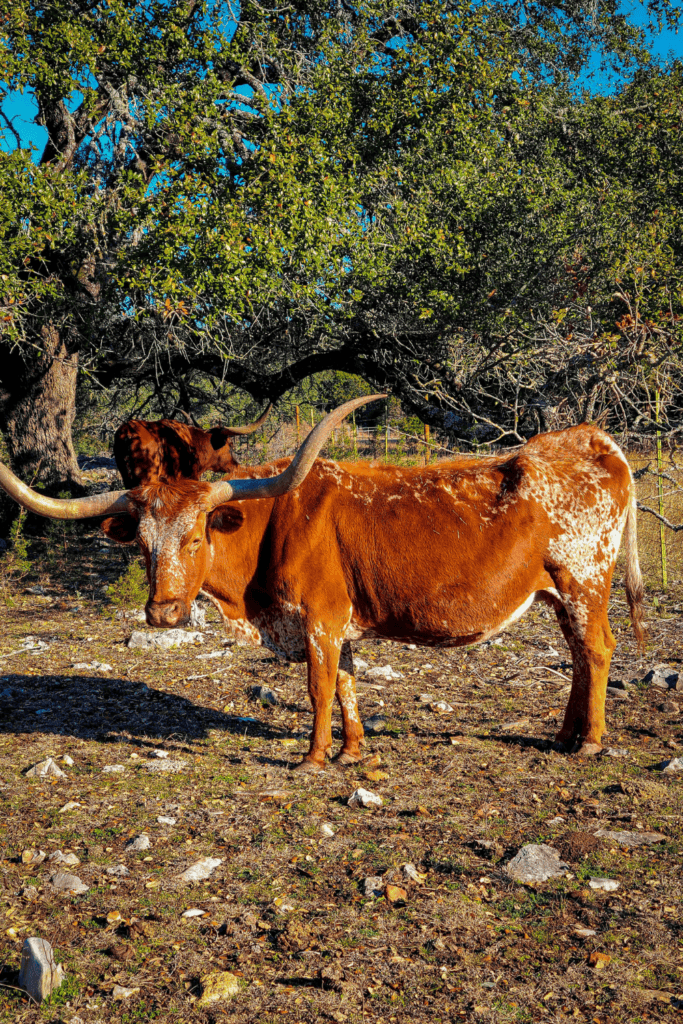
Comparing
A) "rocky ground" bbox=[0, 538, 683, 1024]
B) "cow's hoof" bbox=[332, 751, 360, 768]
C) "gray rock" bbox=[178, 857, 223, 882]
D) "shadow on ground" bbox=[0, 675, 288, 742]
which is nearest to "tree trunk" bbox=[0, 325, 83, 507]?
"rocky ground" bbox=[0, 538, 683, 1024]

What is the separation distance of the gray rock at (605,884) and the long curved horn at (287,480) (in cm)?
280

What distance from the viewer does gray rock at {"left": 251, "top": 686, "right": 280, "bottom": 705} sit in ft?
23.4

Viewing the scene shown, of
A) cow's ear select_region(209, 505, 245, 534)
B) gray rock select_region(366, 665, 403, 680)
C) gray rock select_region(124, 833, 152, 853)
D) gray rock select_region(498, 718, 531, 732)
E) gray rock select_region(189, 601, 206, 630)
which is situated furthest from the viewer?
gray rock select_region(189, 601, 206, 630)

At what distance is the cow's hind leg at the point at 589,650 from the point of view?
5.90 metres

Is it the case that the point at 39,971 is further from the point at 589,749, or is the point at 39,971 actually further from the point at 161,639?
the point at 161,639

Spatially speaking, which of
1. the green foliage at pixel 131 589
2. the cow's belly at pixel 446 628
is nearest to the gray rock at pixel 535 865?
the cow's belly at pixel 446 628

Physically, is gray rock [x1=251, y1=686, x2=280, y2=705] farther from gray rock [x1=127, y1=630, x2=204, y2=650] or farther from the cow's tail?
the cow's tail

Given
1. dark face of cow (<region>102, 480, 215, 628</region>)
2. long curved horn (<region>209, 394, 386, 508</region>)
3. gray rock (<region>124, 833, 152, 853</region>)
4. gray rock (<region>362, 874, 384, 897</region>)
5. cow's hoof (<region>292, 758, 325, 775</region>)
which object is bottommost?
gray rock (<region>124, 833, 152, 853</region>)

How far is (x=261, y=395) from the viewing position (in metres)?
14.6

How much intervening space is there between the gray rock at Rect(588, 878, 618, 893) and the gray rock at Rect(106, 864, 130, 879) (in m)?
2.36

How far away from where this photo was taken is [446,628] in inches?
229

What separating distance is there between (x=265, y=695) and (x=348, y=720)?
1.47 metres

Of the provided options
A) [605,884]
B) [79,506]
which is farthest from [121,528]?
[605,884]

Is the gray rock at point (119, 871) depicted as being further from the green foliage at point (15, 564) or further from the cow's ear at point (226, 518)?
the green foliage at point (15, 564)
